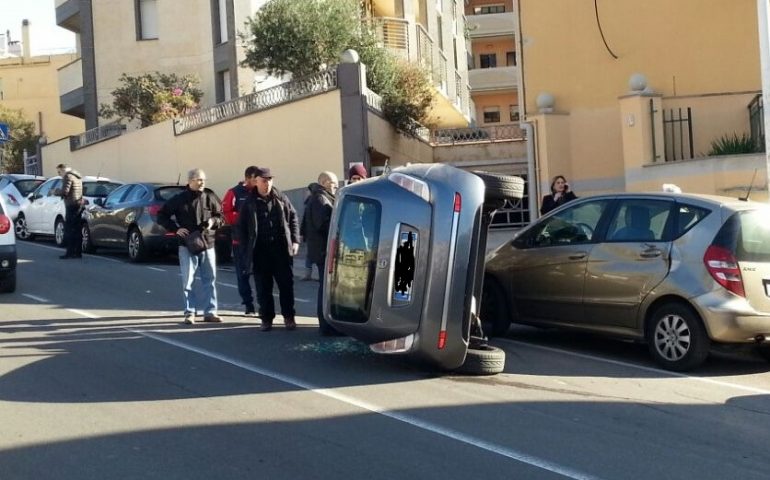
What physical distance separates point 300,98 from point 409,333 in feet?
47.9

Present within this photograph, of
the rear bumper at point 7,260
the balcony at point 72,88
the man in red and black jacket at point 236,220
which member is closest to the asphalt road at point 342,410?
the man in red and black jacket at point 236,220

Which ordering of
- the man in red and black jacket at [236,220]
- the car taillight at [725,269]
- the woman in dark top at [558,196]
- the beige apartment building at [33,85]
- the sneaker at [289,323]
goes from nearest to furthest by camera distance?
the car taillight at [725,269], the sneaker at [289,323], the man in red and black jacket at [236,220], the woman in dark top at [558,196], the beige apartment building at [33,85]

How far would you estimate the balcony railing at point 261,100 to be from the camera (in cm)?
2209

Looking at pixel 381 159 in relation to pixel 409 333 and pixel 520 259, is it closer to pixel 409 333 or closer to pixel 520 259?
pixel 520 259

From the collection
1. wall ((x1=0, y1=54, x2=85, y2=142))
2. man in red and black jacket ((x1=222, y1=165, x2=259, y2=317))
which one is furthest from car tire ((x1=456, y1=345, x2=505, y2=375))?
wall ((x1=0, y1=54, x2=85, y2=142))

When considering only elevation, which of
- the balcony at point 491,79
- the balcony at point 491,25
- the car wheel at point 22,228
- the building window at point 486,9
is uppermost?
the building window at point 486,9

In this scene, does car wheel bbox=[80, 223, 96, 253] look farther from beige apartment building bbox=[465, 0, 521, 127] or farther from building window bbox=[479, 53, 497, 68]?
building window bbox=[479, 53, 497, 68]

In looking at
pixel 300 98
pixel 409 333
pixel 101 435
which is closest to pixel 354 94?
pixel 300 98

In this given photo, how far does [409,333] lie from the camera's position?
8.53 m

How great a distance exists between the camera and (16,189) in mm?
25281

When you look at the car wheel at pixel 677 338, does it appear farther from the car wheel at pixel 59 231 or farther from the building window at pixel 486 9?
the building window at pixel 486 9

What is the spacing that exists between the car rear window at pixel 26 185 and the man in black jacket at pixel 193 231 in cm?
1504

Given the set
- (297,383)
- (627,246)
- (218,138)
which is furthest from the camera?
(218,138)

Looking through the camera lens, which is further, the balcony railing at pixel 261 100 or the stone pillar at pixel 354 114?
the balcony railing at pixel 261 100
